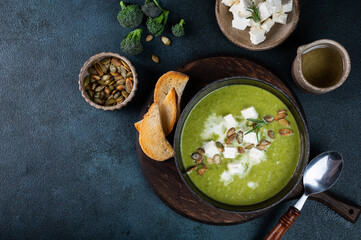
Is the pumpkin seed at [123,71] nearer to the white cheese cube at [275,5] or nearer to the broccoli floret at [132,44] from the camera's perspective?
the broccoli floret at [132,44]

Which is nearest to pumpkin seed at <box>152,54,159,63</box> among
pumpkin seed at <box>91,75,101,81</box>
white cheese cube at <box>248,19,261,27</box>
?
pumpkin seed at <box>91,75,101,81</box>

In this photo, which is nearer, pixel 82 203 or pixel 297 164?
pixel 297 164

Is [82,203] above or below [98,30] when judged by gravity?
below

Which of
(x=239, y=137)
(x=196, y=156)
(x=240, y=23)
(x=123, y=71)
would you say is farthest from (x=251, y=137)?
(x=123, y=71)

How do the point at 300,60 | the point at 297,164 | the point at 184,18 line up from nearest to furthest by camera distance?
1. the point at 297,164
2. the point at 300,60
3. the point at 184,18

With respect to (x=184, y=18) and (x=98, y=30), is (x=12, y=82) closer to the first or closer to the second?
(x=98, y=30)

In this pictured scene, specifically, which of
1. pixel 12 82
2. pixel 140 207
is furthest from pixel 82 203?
pixel 12 82

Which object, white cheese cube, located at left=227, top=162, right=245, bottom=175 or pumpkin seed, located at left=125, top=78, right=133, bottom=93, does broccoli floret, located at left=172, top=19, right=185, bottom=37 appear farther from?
white cheese cube, located at left=227, top=162, right=245, bottom=175

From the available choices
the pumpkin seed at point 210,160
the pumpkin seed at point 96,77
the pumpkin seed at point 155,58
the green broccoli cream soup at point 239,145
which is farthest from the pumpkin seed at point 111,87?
the pumpkin seed at point 210,160
